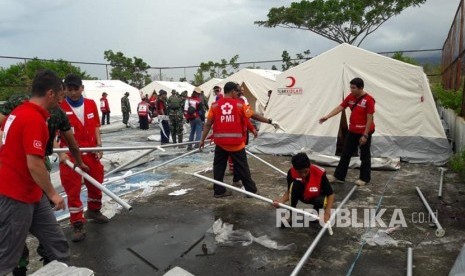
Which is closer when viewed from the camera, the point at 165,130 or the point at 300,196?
the point at 300,196

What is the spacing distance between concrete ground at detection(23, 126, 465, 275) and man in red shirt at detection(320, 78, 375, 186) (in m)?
0.29

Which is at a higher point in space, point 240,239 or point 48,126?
point 48,126

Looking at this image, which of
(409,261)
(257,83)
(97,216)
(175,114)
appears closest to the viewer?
(409,261)

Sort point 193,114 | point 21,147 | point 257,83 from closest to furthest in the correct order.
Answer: point 21,147 → point 193,114 → point 257,83

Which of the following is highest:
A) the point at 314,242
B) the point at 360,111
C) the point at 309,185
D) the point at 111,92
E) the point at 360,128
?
the point at 111,92

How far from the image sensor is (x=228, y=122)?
4.93 metres

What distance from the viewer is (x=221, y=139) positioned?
16.4 ft

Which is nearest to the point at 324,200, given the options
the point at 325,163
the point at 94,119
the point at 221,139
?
the point at 221,139

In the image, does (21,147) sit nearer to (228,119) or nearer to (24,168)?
(24,168)

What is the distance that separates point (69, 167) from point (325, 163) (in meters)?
5.10

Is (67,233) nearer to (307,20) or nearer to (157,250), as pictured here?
(157,250)

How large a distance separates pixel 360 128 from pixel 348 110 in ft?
7.45

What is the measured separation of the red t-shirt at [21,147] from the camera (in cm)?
226

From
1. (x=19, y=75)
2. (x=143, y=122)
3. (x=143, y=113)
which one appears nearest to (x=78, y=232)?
(x=143, y=113)
